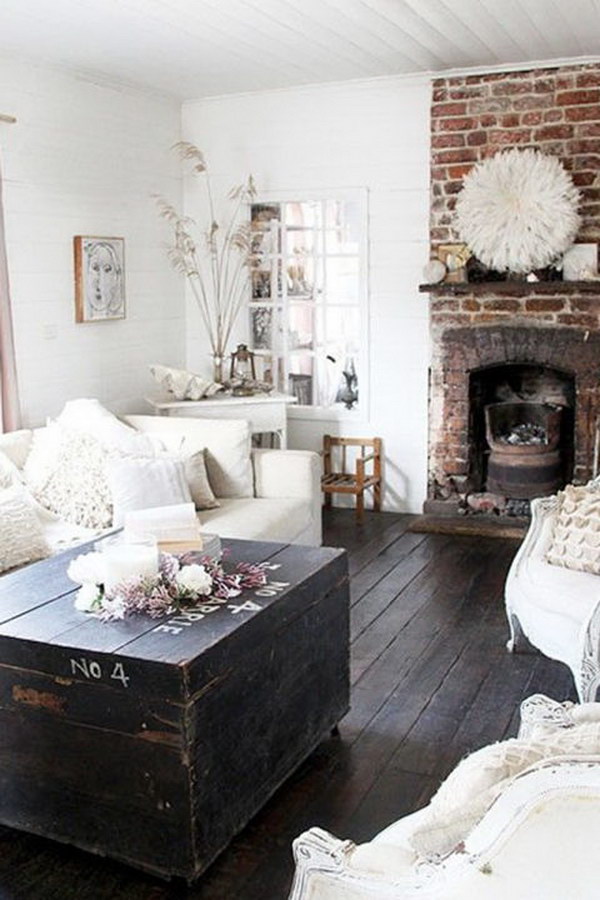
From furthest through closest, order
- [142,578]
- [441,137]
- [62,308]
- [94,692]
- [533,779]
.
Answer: [441,137] < [62,308] < [142,578] < [94,692] < [533,779]

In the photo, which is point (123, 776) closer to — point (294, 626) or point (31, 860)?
point (31, 860)

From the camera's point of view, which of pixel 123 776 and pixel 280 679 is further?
pixel 280 679

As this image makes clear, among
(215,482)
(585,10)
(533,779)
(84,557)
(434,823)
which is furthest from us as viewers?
(215,482)

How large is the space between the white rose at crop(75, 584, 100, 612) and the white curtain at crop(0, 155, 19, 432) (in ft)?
8.17

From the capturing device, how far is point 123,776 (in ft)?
8.36

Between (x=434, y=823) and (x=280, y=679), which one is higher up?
(x=434, y=823)

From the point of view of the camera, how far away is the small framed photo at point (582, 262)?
5.68m

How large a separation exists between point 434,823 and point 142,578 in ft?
4.72

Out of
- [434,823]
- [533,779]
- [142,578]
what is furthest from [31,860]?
[533,779]

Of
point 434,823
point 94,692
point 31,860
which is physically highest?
point 434,823

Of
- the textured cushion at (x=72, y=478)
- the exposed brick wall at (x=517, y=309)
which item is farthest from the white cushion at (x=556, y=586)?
the exposed brick wall at (x=517, y=309)

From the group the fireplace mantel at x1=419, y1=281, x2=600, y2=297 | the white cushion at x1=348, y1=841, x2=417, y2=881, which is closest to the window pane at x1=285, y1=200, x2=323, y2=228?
the fireplace mantel at x1=419, y1=281, x2=600, y2=297

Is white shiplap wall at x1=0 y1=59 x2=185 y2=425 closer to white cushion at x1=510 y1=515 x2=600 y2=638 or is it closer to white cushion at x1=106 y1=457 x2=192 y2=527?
white cushion at x1=106 y1=457 x2=192 y2=527

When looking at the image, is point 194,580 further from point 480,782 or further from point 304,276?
point 304,276
